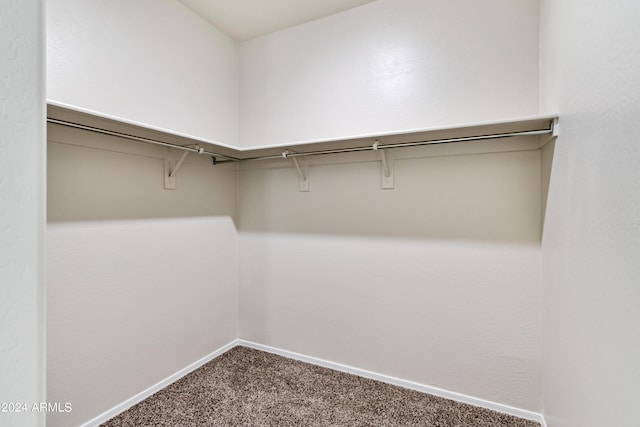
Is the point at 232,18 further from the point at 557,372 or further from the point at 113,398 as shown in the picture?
the point at 557,372

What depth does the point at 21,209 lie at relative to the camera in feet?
1.43

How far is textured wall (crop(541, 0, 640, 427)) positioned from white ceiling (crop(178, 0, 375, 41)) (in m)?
1.39

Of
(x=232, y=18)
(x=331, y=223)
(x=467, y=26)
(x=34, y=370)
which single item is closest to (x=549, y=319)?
(x=331, y=223)

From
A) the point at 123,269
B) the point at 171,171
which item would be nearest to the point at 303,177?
the point at 171,171

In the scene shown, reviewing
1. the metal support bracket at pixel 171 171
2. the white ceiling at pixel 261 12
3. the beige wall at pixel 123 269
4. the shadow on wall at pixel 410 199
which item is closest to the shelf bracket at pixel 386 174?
the shadow on wall at pixel 410 199

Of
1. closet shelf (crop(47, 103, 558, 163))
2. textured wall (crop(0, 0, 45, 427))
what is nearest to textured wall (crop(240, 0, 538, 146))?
closet shelf (crop(47, 103, 558, 163))

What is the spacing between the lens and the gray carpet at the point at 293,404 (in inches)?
67.1

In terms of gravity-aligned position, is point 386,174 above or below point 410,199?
above

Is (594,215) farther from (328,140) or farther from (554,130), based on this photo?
(328,140)

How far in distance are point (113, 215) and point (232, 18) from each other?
5.47 feet

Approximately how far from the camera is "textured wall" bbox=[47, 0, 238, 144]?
5.07 feet

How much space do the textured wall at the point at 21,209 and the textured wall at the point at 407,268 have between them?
1.86 meters

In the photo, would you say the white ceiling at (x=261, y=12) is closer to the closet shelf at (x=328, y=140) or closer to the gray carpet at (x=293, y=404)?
the closet shelf at (x=328, y=140)

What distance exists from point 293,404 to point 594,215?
179 centimetres
